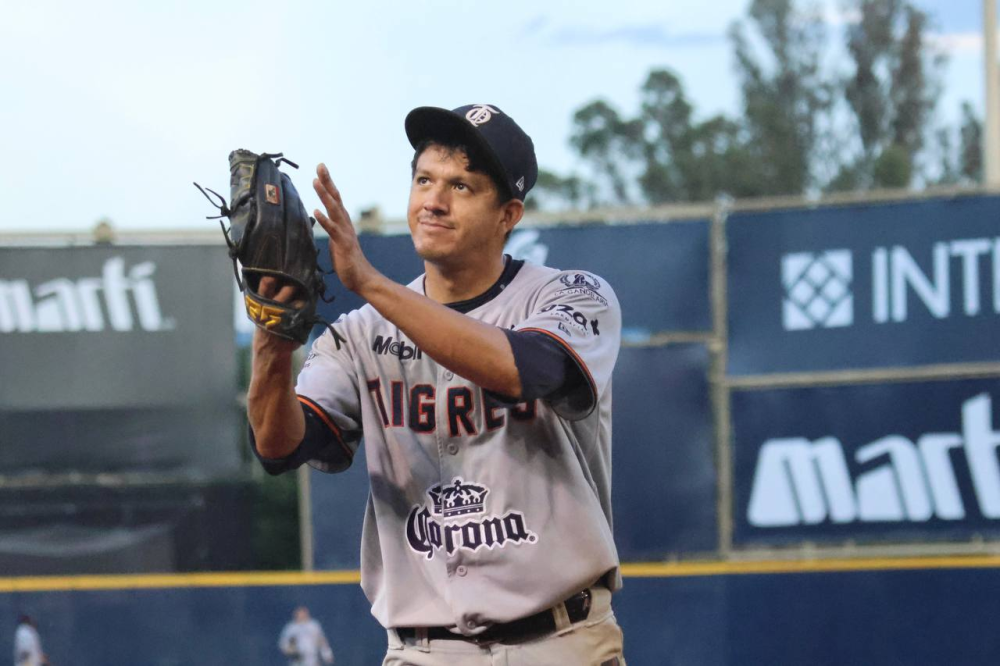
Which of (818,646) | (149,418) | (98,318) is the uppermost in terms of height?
(98,318)

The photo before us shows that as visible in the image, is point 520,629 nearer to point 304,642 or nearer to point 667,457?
point 667,457

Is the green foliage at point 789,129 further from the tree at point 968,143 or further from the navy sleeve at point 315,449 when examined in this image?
the navy sleeve at point 315,449

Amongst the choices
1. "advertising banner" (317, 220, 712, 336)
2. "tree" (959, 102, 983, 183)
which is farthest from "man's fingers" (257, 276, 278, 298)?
"tree" (959, 102, 983, 183)

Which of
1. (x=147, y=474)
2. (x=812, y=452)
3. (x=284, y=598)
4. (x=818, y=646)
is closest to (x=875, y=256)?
(x=812, y=452)

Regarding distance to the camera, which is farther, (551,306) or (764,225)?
(764,225)

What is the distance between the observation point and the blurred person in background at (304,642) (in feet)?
21.0

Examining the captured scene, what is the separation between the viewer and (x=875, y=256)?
6.29 metres

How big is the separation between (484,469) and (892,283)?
160 inches

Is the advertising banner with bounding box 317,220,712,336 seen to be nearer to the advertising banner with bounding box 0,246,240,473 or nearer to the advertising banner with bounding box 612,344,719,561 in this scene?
the advertising banner with bounding box 612,344,719,561

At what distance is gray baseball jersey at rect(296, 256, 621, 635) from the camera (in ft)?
8.73

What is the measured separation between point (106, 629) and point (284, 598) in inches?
35.9

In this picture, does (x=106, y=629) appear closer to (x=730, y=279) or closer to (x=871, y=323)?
(x=730, y=279)

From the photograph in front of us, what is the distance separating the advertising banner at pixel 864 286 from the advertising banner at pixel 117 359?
2612mm

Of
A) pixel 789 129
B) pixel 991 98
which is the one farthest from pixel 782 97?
pixel 991 98
